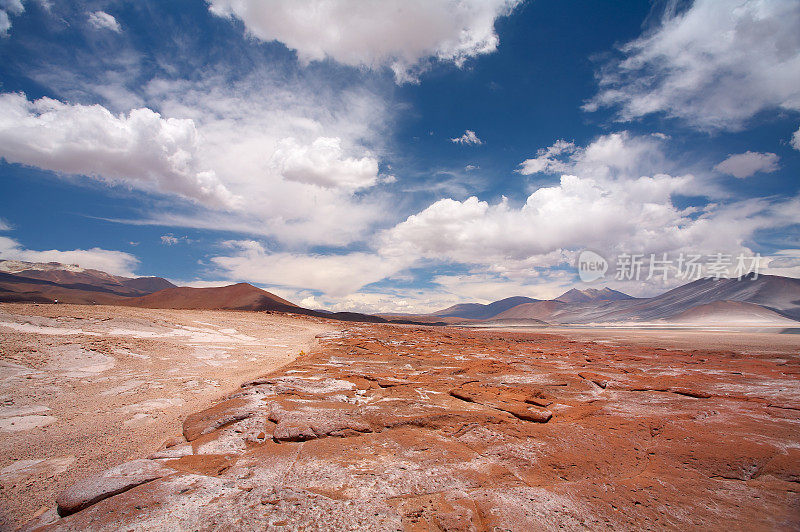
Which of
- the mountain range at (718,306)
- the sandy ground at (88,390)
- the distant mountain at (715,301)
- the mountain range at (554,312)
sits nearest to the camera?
the sandy ground at (88,390)

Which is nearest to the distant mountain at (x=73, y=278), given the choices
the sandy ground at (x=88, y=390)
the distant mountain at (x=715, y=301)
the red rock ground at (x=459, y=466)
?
the sandy ground at (x=88, y=390)

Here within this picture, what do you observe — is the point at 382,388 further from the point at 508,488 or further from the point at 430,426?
the point at 508,488

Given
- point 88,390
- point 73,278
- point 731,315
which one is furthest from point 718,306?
point 73,278

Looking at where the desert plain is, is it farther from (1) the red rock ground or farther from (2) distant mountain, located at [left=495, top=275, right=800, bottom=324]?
(2) distant mountain, located at [left=495, top=275, right=800, bottom=324]

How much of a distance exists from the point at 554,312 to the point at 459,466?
726ft

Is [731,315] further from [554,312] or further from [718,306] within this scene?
[554,312]

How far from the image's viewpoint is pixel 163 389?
23.1ft

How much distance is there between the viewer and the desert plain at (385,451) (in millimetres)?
2660

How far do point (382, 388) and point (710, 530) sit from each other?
5.52 m

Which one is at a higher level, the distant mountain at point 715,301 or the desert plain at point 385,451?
the distant mountain at point 715,301

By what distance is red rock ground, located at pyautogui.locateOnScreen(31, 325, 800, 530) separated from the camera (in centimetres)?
261

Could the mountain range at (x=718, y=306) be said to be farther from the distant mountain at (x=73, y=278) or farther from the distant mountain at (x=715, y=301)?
the distant mountain at (x=73, y=278)

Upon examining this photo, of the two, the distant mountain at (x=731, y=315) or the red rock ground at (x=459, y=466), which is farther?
the distant mountain at (x=731, y=315)

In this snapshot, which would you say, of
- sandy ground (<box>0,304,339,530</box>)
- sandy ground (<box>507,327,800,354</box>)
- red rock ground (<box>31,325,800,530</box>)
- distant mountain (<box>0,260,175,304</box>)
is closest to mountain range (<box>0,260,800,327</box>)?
distant mountain (<box>0,260,175,304</box>)
